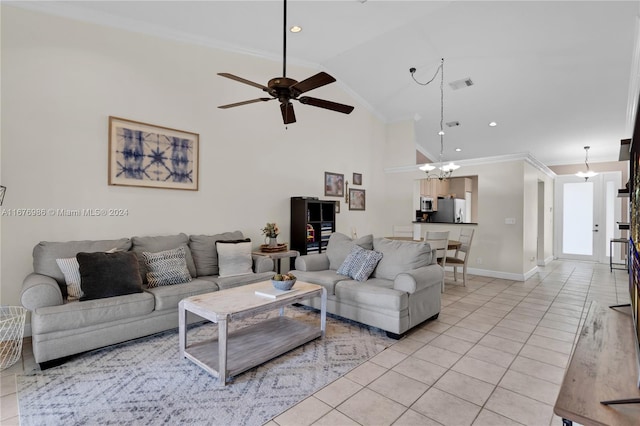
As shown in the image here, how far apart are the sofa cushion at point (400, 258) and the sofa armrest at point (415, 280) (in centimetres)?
13

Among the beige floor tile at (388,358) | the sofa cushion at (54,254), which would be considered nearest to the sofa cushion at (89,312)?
the sofa cushion at (54,254)

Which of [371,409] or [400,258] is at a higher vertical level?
[400,258]

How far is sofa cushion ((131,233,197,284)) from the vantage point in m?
3.38

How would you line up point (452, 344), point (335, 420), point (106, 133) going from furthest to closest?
point (106, 133), point (452, 344), point (335, 420)

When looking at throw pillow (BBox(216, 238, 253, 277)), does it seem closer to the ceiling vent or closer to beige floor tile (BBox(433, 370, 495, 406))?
beige floor tile (BBox(433, 370, 495, 406))

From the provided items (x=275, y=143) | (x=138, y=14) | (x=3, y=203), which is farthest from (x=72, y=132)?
(x=275, y=143)

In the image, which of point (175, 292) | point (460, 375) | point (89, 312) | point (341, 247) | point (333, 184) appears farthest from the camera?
point (333, 184)

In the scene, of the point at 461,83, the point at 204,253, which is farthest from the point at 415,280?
the point at 461,83

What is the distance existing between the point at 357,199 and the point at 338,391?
16.1 feet

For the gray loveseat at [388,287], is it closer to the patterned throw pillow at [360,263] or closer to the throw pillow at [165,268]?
the patterned throw pillow at [360,263]

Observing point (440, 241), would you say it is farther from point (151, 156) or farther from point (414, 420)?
point (151, 156)

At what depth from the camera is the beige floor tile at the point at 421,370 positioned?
2.37 m

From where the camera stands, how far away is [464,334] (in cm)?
322

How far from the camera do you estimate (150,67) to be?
12.5ft
